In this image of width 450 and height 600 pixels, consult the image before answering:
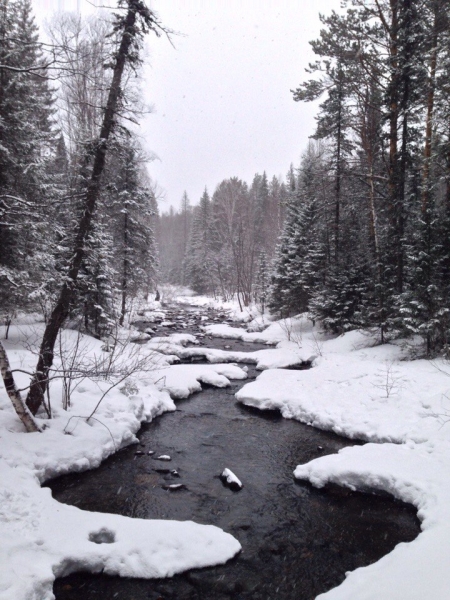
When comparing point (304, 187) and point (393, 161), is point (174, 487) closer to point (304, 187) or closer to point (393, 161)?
point (393, 161)

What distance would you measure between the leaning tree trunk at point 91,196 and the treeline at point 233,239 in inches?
955

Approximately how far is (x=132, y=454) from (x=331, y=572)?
463 cm

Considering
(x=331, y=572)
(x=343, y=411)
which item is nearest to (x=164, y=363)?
(x=343, y=411)

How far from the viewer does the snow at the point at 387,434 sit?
379cm

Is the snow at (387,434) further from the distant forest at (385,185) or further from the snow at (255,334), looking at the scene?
the snow at (255,334)

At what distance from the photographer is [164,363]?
41.4 ft

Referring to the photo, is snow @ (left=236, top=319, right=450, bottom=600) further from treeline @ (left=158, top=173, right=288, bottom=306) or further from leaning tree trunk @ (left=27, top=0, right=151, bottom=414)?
treeline @ (left=158, top=173, right=288, bottom=306)

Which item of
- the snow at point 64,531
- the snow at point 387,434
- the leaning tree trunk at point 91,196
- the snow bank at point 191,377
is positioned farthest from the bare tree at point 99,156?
the snow at point 387,434

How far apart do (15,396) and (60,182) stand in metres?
9.66

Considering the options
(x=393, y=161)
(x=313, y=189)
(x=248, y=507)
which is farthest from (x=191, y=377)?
(x=313, y=189)

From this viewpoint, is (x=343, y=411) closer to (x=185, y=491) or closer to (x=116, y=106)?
(x=185, y=491)

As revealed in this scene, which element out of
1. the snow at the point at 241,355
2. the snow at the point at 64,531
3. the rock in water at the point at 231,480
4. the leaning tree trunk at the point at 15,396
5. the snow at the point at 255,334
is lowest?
the rock in water at the point at 231,480

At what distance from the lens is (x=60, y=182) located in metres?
12.9

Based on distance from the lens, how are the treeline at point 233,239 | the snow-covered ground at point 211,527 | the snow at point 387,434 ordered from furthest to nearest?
the treeline at point 233,239 < the snow-covered ground at point 211,527 < the snow at point 387,434
